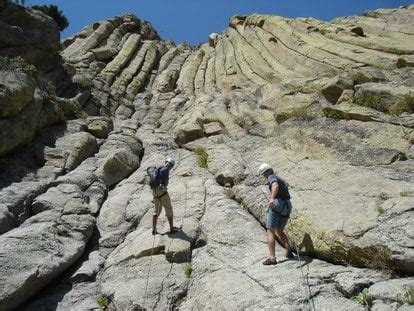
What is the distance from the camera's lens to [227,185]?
844 inches

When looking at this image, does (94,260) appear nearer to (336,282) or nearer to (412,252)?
(336,282)

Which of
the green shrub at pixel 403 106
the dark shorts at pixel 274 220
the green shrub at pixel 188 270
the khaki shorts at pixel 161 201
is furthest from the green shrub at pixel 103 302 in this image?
the green shrub at pixel 403 106

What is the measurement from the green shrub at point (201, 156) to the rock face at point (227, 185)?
12 cm

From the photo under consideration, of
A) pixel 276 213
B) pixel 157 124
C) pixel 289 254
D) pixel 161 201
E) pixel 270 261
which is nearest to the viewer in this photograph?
pixel 270 261

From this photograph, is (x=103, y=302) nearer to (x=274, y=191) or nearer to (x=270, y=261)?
(x=270, y=261)

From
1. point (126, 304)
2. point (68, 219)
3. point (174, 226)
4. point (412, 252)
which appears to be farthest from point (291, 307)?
point (68, 219)

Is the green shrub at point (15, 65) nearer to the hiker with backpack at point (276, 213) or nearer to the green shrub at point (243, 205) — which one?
the green shrub at point (243, 205)

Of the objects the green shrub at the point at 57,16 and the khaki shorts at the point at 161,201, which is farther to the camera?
the green shrub at the point at 57,16

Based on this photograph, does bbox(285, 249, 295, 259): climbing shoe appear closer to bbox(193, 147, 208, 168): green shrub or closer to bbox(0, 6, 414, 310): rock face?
bbox(0, 6, 414, 310): rock face

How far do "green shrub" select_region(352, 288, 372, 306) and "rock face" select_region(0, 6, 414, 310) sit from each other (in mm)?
53

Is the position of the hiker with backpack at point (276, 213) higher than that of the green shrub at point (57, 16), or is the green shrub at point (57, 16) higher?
the green shrub at point (57, 16)

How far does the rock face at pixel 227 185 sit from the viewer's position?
1338 cm

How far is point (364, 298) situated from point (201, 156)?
601 inches

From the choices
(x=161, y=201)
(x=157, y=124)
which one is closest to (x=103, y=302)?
(x=161, y=201)
